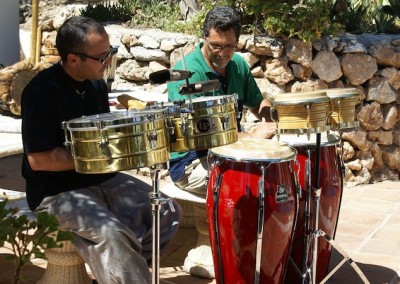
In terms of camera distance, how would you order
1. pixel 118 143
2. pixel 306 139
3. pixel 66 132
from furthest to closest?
pixel 306 139 → pixel 66 132 → pixel 118 143

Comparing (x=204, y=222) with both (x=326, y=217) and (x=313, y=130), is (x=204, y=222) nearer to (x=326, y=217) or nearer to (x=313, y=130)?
(x=326, y=217)

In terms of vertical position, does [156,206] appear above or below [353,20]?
below

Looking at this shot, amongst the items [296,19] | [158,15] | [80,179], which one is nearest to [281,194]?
[80,179]

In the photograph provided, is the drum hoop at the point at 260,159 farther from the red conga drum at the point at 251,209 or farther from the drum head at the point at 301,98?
the drum head at the point at 301,98

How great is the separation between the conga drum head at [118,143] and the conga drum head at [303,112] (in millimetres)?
963

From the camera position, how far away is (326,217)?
383cm

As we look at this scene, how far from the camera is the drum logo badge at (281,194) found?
11.1 ft

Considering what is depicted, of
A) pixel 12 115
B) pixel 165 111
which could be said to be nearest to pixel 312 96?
pixel 165 111

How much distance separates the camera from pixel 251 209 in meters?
3.37

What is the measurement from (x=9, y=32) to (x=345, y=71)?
4731 mm

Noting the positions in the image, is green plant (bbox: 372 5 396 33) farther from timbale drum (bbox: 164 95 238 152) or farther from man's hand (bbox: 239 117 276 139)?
timbale drum (bbox: 164 95 238 152)

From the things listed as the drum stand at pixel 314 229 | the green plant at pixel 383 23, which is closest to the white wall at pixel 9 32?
the green plant at pixel 383 23

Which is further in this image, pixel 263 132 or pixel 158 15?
pixel 158 15

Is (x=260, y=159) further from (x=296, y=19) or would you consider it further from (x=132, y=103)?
(x=296, y=19)
